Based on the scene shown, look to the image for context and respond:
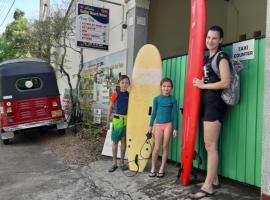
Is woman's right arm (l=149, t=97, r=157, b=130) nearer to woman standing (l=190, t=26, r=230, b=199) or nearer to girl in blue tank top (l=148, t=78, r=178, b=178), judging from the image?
girl in blue tank top (l=148, t=78, r=178, b=178)

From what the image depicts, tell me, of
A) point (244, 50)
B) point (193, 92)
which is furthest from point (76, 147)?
point (244, 50)

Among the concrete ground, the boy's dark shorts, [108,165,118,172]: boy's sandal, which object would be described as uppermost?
the boy's dark shorts

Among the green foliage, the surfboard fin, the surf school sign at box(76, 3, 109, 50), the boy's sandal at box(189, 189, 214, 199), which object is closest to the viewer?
the boy's sandal at box(189, 189, 214, 199)

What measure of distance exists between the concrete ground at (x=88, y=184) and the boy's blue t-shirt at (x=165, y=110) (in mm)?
854

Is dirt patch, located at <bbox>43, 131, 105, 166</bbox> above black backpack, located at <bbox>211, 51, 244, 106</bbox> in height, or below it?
below

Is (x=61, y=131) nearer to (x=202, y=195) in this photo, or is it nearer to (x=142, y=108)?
(x=142, y=108)

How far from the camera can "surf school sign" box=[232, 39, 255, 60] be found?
159 inches

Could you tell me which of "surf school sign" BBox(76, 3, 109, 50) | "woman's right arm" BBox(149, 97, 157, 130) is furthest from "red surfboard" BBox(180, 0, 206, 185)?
"surf school sign" BBox(76, 3, 109, 50)

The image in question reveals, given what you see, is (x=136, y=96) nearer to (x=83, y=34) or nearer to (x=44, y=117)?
(x=83, y=34)

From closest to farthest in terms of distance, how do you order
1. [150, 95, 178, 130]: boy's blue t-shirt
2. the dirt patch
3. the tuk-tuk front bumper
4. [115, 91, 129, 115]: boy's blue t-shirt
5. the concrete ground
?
the concrete ground
[150, 95, 178, 130]: boy's blue t-shirt
[115, 91, 129, 115]: boy's blue t-shirt
the dirt patch
the tuk-tuk front bumper

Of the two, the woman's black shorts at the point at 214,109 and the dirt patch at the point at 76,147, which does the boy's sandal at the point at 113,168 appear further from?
the woman's black shorts at the point at 214,109

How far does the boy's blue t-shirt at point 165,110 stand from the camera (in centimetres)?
496

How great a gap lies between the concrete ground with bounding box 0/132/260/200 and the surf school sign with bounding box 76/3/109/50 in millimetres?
3356

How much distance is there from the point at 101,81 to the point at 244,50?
6.29 metres
